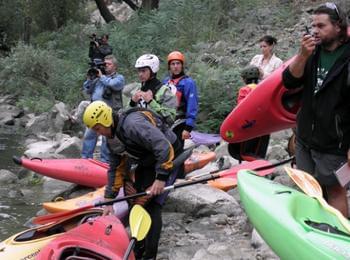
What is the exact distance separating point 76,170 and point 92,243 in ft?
9.71

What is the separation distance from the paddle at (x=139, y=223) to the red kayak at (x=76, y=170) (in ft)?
8.42

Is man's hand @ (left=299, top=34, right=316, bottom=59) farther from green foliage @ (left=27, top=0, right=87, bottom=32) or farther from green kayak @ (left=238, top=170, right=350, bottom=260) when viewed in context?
green foliage @ (left=27, top=0, right=87, bottom=32)

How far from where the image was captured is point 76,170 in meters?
6.77

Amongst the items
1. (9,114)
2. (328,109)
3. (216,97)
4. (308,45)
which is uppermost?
(308,45)

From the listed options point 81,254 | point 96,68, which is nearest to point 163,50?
point 96,68

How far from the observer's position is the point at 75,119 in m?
13.2

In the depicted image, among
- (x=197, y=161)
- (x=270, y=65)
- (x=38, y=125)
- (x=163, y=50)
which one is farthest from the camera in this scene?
(x=163, y=50)

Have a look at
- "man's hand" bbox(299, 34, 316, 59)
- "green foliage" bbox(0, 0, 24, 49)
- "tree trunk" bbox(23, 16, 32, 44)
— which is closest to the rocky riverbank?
"man's hand" bbox(299, 34, 316, 59)

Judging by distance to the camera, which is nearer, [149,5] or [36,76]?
[36,76]

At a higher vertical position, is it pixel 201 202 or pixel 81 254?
pixel 81 254

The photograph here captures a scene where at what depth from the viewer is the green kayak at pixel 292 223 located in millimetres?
2729

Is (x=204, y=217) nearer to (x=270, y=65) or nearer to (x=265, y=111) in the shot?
(x=265, y=111)

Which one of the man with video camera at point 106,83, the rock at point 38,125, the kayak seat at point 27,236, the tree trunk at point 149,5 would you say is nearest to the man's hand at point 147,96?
the kayak seat at point 27,236

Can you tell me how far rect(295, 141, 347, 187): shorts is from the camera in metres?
3.46
